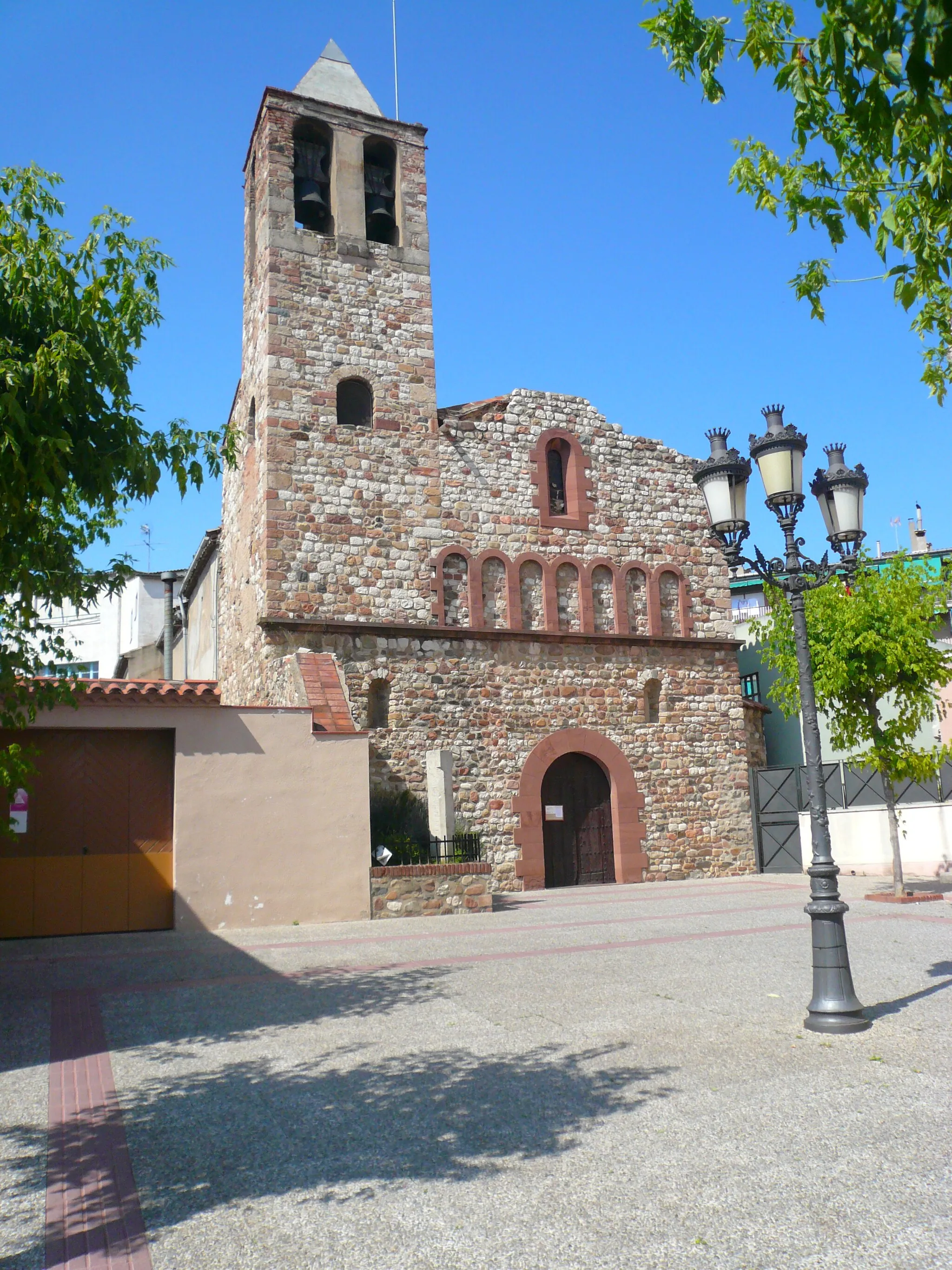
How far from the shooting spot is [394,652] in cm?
1636

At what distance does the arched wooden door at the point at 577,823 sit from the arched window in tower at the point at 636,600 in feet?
9.12

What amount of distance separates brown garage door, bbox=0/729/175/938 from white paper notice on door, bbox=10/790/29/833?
3cm

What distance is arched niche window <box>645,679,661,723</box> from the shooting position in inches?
730

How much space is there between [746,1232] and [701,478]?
17.5 feet

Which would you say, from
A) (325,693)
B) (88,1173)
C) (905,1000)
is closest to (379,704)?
(325,693)

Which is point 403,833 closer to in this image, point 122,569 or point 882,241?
point 122,569

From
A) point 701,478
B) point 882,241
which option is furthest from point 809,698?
point 882,241

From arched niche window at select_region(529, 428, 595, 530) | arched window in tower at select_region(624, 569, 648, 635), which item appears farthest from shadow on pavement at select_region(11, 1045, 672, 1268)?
arched niche window at select_region(529, 428, 595, 530)

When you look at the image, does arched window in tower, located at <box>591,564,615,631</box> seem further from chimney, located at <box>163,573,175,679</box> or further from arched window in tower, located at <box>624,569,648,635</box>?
chimney, located at <box>163,573,175,679</box>

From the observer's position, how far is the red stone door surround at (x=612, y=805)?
16.8 m

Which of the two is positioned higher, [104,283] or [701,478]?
[104,283]

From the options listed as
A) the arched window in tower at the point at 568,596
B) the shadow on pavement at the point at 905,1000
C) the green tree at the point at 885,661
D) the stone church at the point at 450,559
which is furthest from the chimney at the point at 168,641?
the shadow on pavement at the point at 905,1000

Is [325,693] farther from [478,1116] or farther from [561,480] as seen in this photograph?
[478,1116]

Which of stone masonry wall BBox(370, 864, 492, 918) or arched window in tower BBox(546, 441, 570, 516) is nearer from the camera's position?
stone masonry wall BBox(370, 864, 492, 918)
